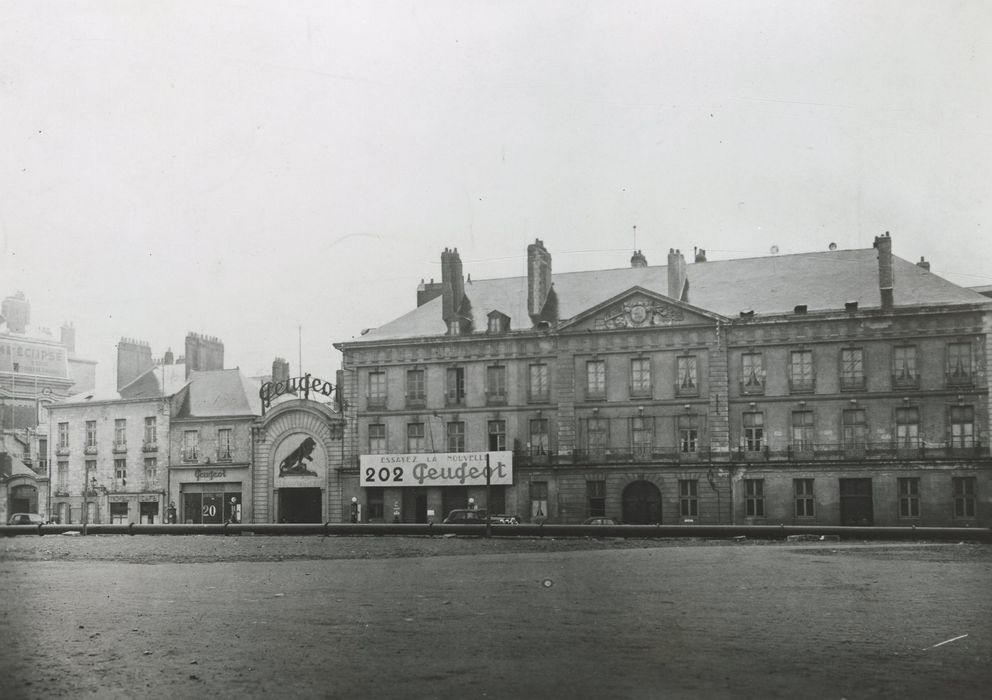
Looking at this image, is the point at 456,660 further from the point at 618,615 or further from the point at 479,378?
the point at 479,378

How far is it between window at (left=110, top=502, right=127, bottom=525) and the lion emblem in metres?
9.07

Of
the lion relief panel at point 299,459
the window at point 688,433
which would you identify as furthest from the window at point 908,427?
the lion relief panel at point 299,459

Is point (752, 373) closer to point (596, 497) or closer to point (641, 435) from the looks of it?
point (641, 435)

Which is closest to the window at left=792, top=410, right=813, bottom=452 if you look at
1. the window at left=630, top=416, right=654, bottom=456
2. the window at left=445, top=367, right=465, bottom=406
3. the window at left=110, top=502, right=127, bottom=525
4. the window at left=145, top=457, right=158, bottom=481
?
the window at left=630, top=416, right=654, bottom=456

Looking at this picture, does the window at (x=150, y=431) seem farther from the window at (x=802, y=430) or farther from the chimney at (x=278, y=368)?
the window at (x=802, y=430)

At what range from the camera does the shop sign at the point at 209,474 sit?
172 feet

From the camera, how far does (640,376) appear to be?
4500 centimetres

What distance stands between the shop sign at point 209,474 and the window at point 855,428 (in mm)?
29615

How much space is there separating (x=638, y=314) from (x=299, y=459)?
1817cm

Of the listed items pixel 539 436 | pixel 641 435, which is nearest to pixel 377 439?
pixel 539 436

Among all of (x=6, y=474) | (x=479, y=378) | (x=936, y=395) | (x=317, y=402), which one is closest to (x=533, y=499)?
(x=479, y=378)

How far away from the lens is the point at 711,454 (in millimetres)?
43906

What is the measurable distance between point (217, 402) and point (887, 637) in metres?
45.9

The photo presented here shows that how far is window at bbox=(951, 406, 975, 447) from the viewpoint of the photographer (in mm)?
40625
